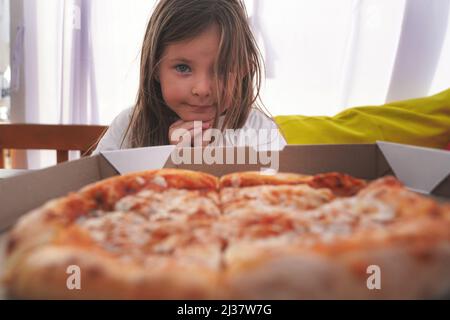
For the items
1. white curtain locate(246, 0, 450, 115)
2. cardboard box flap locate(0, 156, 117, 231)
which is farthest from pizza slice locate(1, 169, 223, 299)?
white curtain locate(246, 0, 450, 115)

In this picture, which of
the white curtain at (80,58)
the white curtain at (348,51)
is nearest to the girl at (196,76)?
the white curtain at (348,51)

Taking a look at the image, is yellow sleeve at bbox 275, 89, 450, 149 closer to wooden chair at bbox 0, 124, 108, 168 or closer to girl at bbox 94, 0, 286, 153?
girl at bbox 94, 0, 286, 153

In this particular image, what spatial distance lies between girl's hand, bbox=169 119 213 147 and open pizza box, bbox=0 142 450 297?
34 centimetres

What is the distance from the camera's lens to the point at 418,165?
0.58 metres

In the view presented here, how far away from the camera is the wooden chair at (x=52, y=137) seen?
1.68 meters

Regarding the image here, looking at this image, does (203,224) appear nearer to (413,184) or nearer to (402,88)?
(413,184)

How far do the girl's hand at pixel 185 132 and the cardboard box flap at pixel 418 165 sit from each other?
1.61 feet

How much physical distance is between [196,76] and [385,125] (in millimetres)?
797

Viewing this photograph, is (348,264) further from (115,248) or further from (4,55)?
(4,55)

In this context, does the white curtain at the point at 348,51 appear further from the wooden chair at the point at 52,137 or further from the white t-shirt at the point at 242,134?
the wooden chair at the point at 52,137

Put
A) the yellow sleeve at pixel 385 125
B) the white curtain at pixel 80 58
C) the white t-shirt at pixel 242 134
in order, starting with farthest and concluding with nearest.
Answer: the white curtain at pixel 80 58 < the yellow sleeve at pixel 385 125 < the white t-shirt at pixel 242 134

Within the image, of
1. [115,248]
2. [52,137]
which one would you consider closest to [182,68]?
[115,248]

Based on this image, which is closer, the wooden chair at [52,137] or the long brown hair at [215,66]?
the long brown hair at [215,66]

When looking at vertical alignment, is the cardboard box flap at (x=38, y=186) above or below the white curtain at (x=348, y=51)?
below
